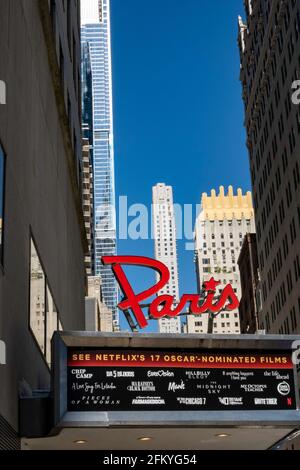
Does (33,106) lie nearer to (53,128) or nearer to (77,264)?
(53,128)

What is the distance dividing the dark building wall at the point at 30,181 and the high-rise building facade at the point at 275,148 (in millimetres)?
59489

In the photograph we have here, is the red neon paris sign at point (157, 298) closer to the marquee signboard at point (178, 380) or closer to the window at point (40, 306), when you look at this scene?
the window at point (40, 306)

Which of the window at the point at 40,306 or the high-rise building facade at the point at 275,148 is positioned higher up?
the high-rise building facade at the point at 275,148

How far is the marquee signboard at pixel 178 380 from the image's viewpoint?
749 inches

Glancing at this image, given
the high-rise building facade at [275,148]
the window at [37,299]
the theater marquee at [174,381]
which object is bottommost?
the theater marquee at [174,381]

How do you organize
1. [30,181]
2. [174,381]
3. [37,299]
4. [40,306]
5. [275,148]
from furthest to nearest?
[275,148]
[40,306]
[37,299]
[30,181]
[174,381]

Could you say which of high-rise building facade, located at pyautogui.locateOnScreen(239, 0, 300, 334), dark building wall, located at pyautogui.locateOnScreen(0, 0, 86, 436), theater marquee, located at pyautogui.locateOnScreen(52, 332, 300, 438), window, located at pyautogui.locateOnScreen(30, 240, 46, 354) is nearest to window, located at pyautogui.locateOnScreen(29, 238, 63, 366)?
window, located at pyautogui.locateOnScreen(30, 240, 46, 354)

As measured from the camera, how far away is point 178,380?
19688 mm

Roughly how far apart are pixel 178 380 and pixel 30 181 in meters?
6.73

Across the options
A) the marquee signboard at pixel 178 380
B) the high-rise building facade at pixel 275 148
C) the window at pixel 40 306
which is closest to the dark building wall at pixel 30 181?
the window at pixel 40 306

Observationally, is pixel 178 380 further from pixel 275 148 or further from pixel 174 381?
pixel 275 148

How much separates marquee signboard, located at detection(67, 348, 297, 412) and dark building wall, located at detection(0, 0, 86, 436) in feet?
5.62

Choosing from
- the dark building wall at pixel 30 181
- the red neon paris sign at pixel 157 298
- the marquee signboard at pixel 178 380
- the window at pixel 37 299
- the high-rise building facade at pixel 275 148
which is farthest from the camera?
the high-rise building facade at pixel 275 148


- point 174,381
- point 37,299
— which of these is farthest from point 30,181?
point 174,381
